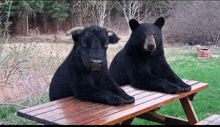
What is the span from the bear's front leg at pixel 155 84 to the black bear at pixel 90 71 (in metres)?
0.60

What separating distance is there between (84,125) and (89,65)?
711 millimetres

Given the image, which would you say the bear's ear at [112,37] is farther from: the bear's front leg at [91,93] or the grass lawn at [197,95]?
the grass lawn at [197,95]

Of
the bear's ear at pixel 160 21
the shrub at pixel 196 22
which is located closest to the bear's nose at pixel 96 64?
the bear's ear at pixel 160 21

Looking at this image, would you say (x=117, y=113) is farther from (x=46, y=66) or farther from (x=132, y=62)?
(x=46, y=66)

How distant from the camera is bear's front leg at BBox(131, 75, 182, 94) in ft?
10.6

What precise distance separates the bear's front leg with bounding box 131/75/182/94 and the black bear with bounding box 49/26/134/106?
1.96 feet

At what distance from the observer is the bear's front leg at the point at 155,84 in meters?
3.22

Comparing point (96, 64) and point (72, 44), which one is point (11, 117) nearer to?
point (96, 64)

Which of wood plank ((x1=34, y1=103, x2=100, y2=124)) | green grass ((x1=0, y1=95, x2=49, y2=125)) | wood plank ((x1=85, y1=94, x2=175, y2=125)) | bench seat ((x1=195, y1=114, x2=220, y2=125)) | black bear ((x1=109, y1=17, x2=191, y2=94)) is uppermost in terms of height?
black bear ((x1=109, y1=17, x2=191, y2=94))

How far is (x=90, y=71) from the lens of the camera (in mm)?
2922

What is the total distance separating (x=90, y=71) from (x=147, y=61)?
95 cm

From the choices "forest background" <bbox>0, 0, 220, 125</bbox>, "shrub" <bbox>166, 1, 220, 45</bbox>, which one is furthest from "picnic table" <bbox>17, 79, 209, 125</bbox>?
"shrub" <bbox>166, 1, 220, 45</bbox>

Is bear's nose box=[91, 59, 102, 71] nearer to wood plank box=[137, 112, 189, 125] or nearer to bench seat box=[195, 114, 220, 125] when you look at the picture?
bench seat box=[195, 114, 220, 125]

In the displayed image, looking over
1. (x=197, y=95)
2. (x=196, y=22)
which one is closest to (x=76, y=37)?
(x=197, y=95)
